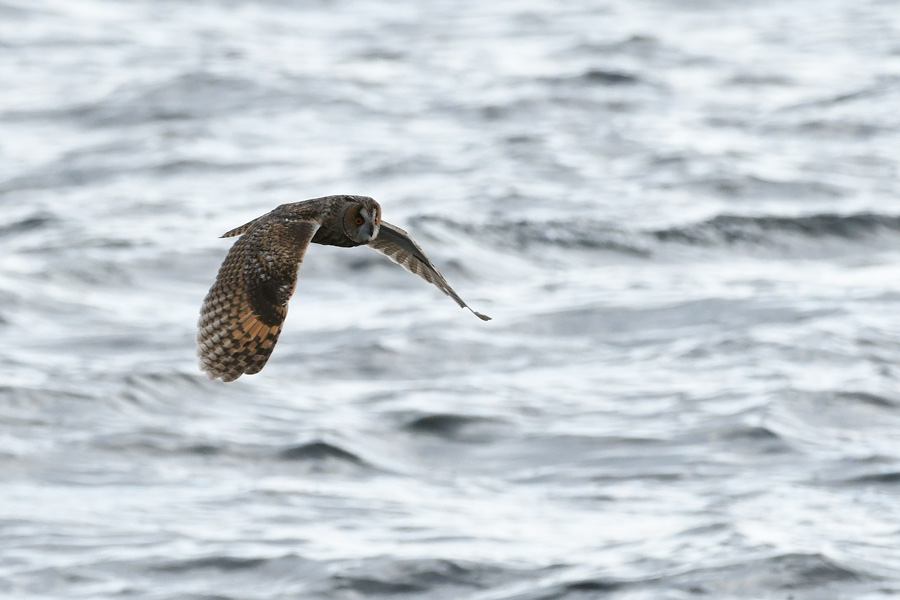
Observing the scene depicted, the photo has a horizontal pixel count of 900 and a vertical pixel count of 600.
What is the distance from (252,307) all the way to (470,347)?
17.3 metres

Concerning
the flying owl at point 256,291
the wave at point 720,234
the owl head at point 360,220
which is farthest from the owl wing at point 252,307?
the wave at point 720,234

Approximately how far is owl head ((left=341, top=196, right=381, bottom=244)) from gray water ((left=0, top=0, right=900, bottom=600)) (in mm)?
9004

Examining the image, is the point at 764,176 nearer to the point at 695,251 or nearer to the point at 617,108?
the point at 695,251

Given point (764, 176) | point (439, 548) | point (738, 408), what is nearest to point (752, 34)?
point (764, 176)

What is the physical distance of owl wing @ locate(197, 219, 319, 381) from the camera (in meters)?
6.92

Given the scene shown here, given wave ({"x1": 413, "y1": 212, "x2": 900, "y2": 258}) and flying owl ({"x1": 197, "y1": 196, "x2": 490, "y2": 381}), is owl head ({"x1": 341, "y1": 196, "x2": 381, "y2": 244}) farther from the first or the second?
wave ({"x1": 413, "y1": 212, "x2": 900, "y2": 258})

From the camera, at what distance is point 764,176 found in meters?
31.6

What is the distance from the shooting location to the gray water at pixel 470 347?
56.1ft

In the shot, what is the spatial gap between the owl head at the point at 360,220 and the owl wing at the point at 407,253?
0.43 m

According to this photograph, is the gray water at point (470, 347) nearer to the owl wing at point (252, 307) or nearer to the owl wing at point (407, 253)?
the owl wing at point (407, 253)

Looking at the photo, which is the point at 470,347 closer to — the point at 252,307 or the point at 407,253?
the point at 407,253

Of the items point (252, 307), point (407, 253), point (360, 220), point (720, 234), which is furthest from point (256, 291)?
point (720, 234)

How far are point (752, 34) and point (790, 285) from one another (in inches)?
988

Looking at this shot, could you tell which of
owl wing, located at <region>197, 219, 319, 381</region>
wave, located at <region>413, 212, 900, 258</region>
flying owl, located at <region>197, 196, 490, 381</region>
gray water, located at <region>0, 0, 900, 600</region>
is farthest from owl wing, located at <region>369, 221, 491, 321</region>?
wave, located at <region>413, 212, 900, 258</region>
